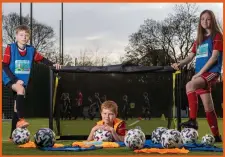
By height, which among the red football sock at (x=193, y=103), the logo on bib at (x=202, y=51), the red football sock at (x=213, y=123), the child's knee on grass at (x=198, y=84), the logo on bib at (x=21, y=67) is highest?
the logo on bib at (x=202, y=51)

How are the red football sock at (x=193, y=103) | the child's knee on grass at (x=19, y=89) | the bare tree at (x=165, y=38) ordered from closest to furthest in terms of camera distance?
the child's knee on grass at (x=19, y=89)
the red football sock at (x=193, y=103)
the bare tree at (x=165, y=38)

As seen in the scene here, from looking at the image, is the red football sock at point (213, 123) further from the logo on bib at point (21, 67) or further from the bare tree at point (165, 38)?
the bare tree at point (165, 38)

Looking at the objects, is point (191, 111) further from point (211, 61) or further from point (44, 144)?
point (44, 144)

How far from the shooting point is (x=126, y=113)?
344 inches

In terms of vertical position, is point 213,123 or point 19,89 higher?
point 19,89

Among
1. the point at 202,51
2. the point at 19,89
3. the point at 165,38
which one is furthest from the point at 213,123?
the point at 165,38

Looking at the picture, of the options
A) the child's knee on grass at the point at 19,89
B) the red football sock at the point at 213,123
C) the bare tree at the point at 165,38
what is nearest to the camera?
the child's knee on grass at the point at 19,89

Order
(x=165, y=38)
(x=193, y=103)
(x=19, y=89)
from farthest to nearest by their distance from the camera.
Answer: (x=165, y=38) → (x=193, y=103) → (x=19, y=89)

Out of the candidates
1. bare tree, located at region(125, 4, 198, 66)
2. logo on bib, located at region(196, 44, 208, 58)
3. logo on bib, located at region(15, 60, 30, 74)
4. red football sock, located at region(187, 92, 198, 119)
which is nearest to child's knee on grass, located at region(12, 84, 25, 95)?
logo on bib, located at region(15, 60, 30, 74)

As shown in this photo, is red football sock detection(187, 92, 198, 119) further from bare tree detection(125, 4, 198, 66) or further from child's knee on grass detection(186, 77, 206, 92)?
bare tree detection(125, 4, 198, 66)

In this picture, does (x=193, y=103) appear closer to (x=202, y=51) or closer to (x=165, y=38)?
(x=202, y=51)

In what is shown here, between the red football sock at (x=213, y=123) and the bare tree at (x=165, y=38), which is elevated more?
the bare tree at (x=165, y=38)

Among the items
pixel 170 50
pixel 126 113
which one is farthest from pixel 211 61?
pixel 170 50

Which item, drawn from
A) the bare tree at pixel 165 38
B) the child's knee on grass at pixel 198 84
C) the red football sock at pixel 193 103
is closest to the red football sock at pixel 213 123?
the red football sock at pixel 193 103
